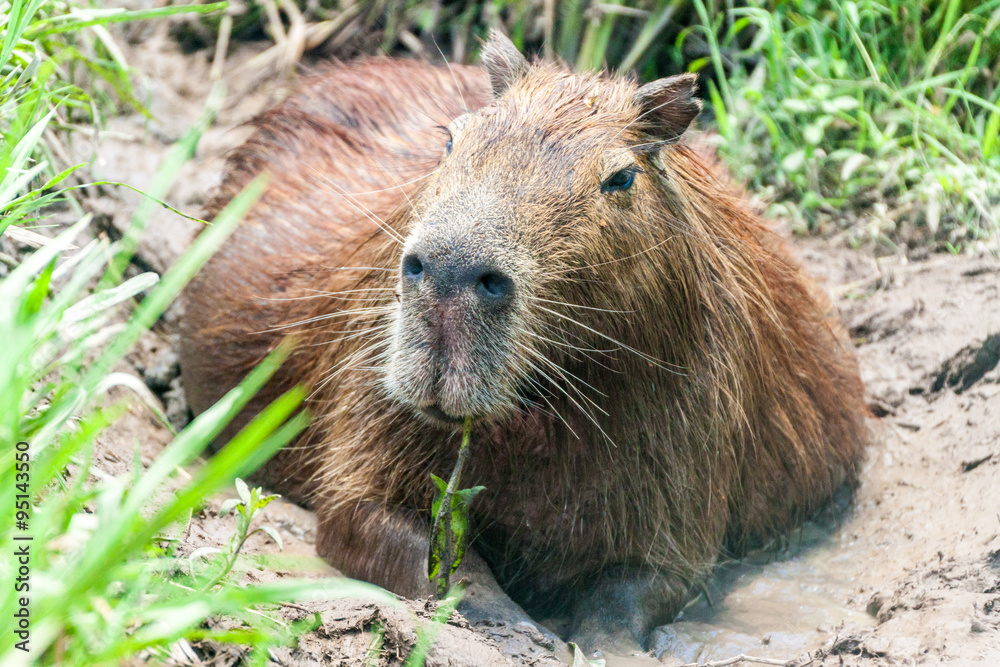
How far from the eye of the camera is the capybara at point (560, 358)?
97.3 inches

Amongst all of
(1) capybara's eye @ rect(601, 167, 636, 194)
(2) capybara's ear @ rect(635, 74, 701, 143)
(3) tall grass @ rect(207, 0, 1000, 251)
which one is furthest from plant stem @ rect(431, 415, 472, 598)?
(3) tall grass @ rect(207, 0, 1000, 251)

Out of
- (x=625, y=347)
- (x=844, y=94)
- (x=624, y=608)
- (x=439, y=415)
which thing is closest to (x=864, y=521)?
(x=624, y=608)

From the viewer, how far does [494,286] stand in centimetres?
236

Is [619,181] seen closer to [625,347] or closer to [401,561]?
[625,347]

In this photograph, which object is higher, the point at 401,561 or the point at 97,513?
the point at 97,513

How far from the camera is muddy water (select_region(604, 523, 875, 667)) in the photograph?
9.62ft

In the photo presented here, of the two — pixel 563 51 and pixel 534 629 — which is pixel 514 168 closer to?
pixel 534 629

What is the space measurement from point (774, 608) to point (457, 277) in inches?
64.1

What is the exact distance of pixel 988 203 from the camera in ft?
14.5

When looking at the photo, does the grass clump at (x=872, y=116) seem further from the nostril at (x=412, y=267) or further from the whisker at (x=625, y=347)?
the nostril at (x=412, y=267)

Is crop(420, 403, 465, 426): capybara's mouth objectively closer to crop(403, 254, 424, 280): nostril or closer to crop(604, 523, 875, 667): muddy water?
crop(403, 254, 424, 280): nostril

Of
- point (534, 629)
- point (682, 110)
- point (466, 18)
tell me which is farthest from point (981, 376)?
point (466, 18)

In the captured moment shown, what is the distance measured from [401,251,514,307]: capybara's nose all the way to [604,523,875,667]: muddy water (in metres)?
1.12

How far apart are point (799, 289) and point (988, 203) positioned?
139 centimetres
